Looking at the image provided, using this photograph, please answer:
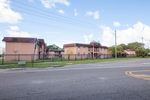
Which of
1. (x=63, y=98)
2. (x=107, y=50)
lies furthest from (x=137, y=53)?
(x=63, y=98)

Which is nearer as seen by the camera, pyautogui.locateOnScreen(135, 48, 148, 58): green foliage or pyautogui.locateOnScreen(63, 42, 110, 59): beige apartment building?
pyautogui.locateOnScreen(63, 42, 110, 59): beige apartment building

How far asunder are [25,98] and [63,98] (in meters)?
1.39

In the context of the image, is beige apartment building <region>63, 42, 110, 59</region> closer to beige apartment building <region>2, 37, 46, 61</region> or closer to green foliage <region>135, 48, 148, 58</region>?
beige apartment building <region>2, 37, 46, 61</region>

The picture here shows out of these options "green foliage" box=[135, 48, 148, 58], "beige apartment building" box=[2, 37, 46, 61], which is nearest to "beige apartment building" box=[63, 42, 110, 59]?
"beige apartment building" box=[2, 37, 46, 61]

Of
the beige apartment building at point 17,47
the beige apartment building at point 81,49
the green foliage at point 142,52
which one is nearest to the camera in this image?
the beige apartment building at point 17,47

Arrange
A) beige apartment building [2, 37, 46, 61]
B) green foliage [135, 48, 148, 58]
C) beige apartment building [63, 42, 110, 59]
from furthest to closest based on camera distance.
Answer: green foliage [135, 48, 148, 58] → beige apartment building [63, 42, 110, 59] → beige apartment building [2, 37, 46, 61]

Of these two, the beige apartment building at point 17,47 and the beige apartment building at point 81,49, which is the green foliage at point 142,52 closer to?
the beige apartment building at point 81,49

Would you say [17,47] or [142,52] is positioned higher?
[17,47]

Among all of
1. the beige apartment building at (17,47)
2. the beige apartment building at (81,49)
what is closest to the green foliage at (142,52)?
the beige apartment building at (81,49)

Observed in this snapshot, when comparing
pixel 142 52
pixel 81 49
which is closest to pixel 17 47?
pixel 81 49

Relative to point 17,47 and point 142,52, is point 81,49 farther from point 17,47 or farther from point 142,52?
point 142,52

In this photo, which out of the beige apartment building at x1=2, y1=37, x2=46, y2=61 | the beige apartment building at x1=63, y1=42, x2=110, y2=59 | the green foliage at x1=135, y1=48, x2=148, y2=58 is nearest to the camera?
the beige apartment building at x1=2, y1=37, x2=46, y2=61

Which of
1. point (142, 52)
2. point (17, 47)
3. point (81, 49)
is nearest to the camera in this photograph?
point (17, 47)

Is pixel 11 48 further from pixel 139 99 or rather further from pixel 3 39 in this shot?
pixel 139 99
